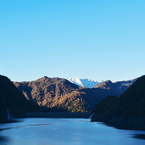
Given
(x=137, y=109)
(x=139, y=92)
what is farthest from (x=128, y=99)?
(x=137, y=109)

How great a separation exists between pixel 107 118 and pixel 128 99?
3241cm

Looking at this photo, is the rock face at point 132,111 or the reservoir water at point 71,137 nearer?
the reservoir water at point 71,137

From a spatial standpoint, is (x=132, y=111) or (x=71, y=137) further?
(x=132, y=111)

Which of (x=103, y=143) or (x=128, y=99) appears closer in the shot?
(x=103, y=143)

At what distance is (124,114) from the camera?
5669 inches

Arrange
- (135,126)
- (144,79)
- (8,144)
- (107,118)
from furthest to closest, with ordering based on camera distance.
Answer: (107,118) < (144,79) < (135,126) < (8,144)

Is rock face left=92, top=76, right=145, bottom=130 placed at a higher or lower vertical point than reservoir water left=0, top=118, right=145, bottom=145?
higher

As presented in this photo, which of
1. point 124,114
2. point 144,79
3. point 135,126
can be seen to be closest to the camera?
point 135,126

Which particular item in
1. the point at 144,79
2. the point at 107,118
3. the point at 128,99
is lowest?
the point at 107,118

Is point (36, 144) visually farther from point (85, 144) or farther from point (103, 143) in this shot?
point (103, 143)

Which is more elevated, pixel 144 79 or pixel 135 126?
pixel 144 79

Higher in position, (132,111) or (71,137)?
(132,111)

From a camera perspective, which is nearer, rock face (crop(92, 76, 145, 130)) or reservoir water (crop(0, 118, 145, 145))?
reservoir water (crop(0, 118, 145, 145))

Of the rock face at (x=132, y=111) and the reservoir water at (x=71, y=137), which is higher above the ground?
the rock face at (x=132, y=111)
